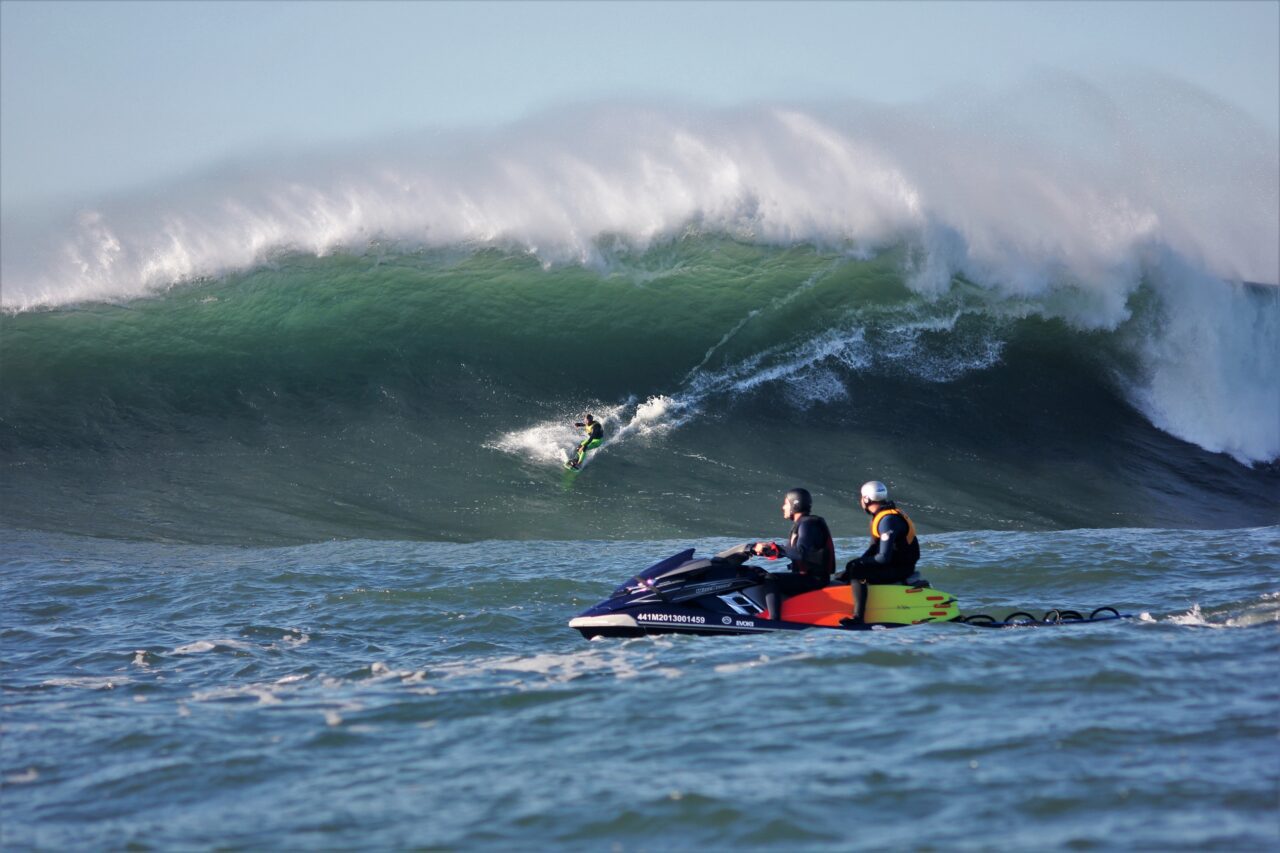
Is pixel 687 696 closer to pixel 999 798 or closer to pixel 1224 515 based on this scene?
pixel 999 798

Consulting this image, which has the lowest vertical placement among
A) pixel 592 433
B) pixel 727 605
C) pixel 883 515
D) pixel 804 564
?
pixel 727 605

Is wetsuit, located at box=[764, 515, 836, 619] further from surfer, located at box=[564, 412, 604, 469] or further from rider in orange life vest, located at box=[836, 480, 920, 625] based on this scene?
surfer, located at box=[564, 412, 604, 469]

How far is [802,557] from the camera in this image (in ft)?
33.2

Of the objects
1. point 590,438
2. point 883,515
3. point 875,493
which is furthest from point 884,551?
point 590,438

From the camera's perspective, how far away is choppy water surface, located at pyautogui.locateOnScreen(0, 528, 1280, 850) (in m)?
5.54

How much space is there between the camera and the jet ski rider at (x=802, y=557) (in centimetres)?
1007

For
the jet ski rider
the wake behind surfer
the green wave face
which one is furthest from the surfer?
the jet ski rider

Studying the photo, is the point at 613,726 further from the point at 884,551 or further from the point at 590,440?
the point at 590,440

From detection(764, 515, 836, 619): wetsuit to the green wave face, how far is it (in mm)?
4951

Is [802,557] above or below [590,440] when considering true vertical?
below

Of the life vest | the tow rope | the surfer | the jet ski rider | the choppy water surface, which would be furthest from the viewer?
the surfer

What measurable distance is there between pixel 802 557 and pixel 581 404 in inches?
365

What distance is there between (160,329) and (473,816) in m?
17.4

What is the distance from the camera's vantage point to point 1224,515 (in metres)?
17.2
